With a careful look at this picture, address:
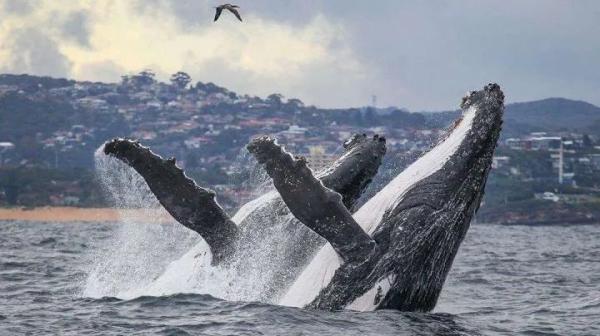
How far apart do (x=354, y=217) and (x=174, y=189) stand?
1.75 meters

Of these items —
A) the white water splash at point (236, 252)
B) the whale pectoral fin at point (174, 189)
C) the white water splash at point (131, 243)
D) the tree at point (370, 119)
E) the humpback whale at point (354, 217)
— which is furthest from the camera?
the tree at point (370, 119)

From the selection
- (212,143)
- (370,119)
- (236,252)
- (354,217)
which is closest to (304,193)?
(354,217)

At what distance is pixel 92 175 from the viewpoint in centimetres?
11262

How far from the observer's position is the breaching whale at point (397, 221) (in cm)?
1163

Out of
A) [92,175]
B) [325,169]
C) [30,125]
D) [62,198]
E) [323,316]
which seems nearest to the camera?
[323,316]

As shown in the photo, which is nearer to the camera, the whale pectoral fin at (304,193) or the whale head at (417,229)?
the whale pectoral fin at (304,193)

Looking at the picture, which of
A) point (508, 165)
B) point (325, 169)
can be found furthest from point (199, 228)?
point (508, 165)

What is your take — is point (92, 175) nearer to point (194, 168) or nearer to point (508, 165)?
point (194, 168)

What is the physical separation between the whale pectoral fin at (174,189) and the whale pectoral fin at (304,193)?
3.27 ft

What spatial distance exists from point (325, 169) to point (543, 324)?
9.12 ft

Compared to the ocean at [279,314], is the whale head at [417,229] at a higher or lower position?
higher

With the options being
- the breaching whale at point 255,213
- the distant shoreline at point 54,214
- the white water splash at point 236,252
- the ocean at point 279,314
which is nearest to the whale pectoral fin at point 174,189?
the breaching whale at point 255,213

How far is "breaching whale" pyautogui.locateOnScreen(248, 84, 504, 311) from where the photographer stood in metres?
11.6

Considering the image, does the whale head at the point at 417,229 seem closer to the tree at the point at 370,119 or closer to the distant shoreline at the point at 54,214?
the distant shoreline at the point at 54,214
